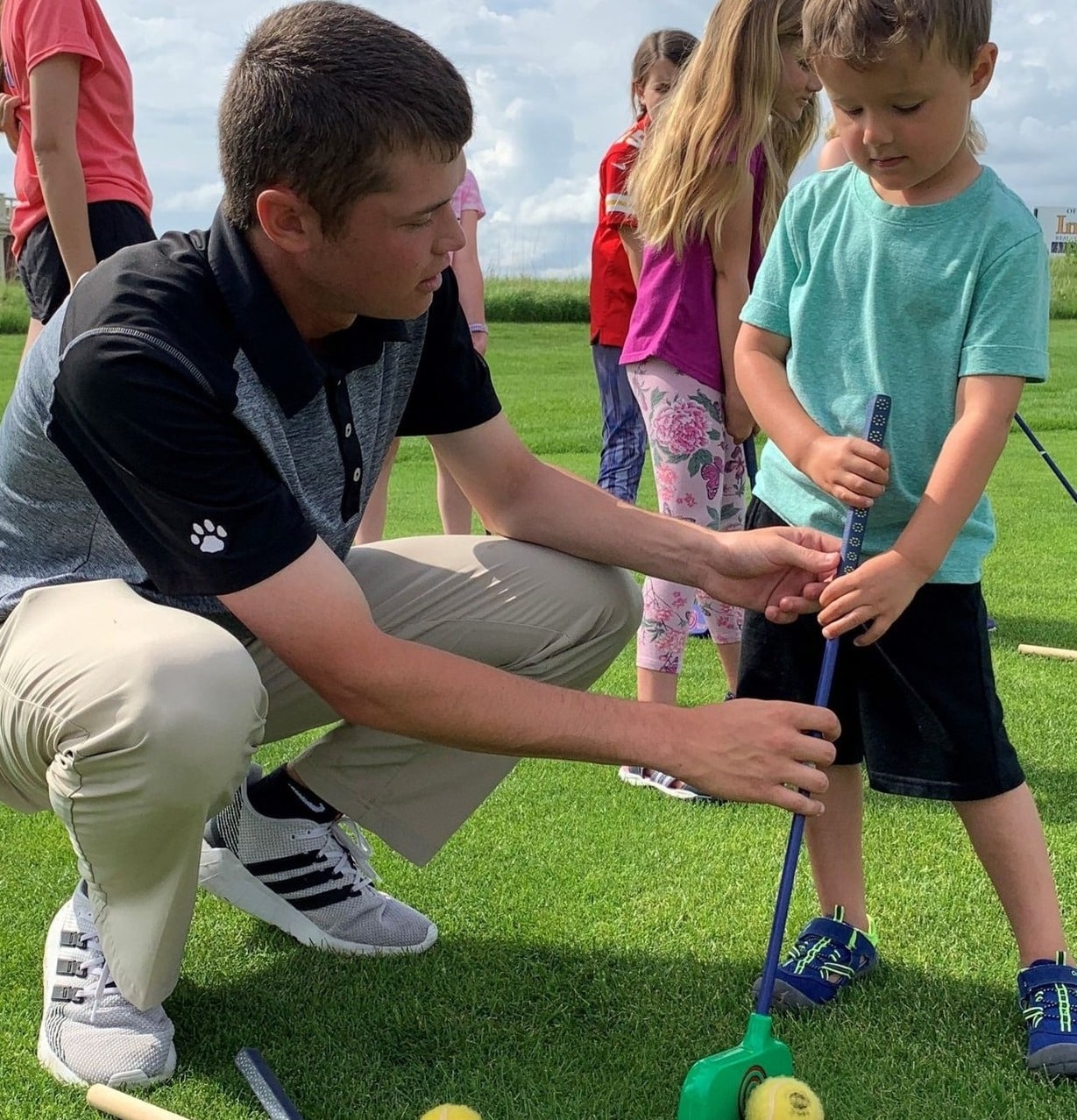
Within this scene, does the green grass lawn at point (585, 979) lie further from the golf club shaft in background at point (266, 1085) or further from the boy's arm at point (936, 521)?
the boy's arm at point (936, 521)

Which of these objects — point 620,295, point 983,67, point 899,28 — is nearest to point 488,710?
point 899,28

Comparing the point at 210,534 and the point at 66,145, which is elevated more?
the point at 66,145

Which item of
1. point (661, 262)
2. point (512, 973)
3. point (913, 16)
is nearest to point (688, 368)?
point (661, 262)

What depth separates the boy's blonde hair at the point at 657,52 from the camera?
13.3 ft

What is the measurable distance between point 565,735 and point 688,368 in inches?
62.7

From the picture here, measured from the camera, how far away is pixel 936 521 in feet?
6.47

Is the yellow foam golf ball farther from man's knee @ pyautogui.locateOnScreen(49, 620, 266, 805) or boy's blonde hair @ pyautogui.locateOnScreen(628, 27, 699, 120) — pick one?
boy's blonde hair @ pyautogui.locateOnScreen(628, 27, 699, 120)

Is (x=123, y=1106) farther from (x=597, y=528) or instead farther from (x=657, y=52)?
(x=657, y=52)

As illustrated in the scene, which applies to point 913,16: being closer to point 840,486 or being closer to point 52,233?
point 840,486

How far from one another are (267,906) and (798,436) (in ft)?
3.89

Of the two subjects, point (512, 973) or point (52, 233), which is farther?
point (52, 233)

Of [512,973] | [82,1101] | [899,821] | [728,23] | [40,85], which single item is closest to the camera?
[82,1101]

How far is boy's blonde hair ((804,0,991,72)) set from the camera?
189 cm

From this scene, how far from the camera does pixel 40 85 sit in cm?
326
